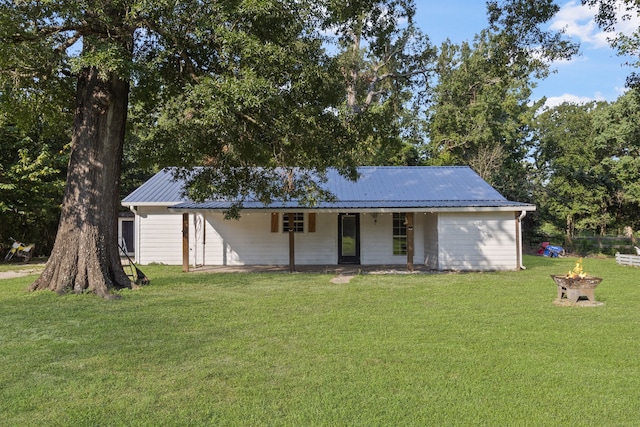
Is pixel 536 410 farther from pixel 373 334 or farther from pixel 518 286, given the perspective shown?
pixel 518 286

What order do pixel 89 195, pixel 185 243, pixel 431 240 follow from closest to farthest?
pixel 89 195
pixel 185 243
pixel 431 240

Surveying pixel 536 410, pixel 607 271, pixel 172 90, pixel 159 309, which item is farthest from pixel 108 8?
pixel 607 271

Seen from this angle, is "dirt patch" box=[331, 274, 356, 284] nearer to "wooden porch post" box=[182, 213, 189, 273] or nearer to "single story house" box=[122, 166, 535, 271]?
"single story house" box=[122, 166, 535, 271]

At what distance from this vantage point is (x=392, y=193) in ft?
55.5

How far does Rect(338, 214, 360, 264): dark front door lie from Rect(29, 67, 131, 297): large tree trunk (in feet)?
27.7

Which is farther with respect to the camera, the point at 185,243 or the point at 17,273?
the point at 185,243

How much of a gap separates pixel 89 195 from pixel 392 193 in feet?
32.3

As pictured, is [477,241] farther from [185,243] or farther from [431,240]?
[185,243]

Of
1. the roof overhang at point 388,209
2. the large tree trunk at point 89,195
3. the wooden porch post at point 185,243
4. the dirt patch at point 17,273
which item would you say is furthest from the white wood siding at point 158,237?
the large tree trunk at point 89,195

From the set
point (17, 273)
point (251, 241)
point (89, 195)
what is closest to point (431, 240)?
point (251, 241)

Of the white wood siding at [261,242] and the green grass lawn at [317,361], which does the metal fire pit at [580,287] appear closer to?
the green grass lawn at [317,361]

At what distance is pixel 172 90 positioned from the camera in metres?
11.5

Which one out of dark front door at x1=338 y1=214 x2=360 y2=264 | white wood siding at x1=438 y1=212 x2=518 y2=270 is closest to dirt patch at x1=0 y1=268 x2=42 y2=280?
dark front door at x1=338 y1=214 x2=360 y2=264

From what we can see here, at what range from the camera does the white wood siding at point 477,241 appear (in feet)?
51.0
